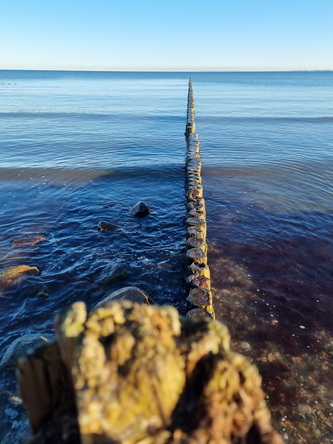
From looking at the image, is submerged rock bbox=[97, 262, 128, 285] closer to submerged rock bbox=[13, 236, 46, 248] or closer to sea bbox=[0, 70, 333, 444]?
sea bbox=[0, 70, 333, 444]

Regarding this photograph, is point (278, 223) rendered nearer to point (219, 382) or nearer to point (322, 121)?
point (219, 382)

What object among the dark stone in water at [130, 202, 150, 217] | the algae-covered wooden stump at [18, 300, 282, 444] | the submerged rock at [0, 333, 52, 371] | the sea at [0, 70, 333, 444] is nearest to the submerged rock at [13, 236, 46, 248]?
the sea at [0, 70, 333, 444]

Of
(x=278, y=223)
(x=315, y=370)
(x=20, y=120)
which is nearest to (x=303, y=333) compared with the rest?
(x=315, y=370)

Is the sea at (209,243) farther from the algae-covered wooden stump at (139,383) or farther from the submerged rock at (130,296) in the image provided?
the algae-covered wooden stump at (139,383)

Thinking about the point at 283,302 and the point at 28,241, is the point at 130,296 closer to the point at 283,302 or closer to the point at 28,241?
the point at 283,302

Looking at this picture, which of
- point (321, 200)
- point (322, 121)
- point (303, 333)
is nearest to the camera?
point (303, 333)

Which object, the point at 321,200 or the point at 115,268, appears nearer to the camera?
the point at 115,268

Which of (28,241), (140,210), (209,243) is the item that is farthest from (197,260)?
(28,241)

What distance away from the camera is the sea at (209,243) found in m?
6.51

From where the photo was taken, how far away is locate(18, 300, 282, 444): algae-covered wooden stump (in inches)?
87.2

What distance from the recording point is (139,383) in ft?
7.52

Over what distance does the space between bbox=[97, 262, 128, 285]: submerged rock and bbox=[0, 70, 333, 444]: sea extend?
0.54 ft

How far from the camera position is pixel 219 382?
2.50 metres

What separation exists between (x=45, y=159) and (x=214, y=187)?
12659mm
